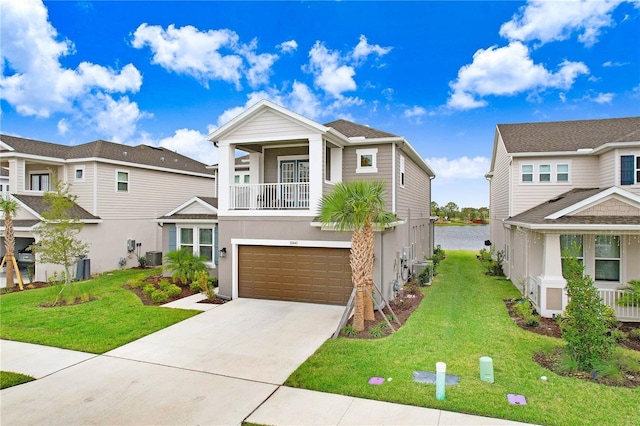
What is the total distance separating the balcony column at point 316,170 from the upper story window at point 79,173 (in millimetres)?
13623

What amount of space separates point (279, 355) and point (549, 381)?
4795 mm

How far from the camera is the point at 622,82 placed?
1731 centimetres

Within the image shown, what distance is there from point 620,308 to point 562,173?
718 cm

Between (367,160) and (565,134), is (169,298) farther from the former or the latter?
(565,134)

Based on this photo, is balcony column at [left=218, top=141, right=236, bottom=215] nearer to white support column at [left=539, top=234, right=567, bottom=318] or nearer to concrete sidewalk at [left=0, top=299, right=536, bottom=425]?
A: concrete sidewalk at [left=0, top=299, right=536, bottom=425]

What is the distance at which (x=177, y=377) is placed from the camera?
248 inches

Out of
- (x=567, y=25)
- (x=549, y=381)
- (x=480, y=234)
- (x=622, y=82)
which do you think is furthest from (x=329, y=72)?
(x=480, y=234)

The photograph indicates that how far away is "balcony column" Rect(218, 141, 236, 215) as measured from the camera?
40.7 feet

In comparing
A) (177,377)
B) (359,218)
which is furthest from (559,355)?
(177,377)

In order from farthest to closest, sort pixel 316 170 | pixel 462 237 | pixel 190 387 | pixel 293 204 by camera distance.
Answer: pixel 462 237
pixel 293 204
pixel 316 170
pixel 190 387

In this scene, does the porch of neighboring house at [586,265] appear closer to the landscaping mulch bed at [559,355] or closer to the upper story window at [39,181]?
the landscaping mulch bed at [559,355]

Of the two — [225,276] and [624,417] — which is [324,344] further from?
[225,276]

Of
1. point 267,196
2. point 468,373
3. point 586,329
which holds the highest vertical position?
point 267,196

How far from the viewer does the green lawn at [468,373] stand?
5066 mm
